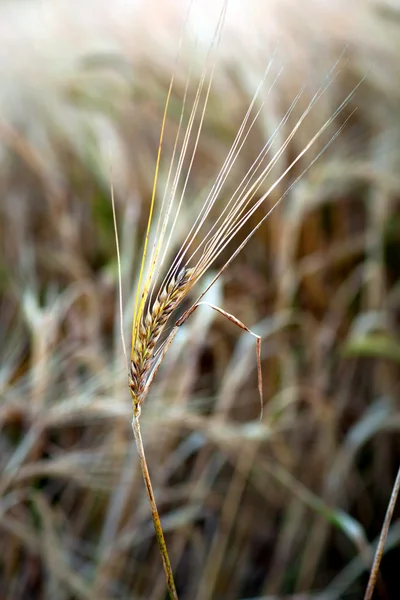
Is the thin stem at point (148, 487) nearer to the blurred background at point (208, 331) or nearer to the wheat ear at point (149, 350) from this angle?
the wheat ear at point (149, 350)

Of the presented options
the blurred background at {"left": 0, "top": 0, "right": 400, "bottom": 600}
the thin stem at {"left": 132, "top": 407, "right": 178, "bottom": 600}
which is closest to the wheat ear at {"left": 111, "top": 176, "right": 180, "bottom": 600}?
the thin stem at {"left": 132, "top": 407, "right": 178, "bottom": 600}

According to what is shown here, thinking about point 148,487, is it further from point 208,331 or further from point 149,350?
point 208,331

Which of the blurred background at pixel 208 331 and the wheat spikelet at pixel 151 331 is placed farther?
the blurred background at pixel 208 331

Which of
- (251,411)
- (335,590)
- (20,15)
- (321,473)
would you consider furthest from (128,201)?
(20,15)

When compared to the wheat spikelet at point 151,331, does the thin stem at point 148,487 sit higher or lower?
lower

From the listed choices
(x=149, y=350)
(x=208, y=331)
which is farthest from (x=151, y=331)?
(x=208, y=331)

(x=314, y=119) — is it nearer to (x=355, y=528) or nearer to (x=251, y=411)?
(x=251, y=411)

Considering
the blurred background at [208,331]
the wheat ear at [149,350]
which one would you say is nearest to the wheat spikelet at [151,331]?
the wheat ear at [149,350]

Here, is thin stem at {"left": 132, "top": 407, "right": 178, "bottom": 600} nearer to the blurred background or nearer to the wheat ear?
the wheat ear

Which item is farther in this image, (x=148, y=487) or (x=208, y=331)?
(x=208, y=331)
